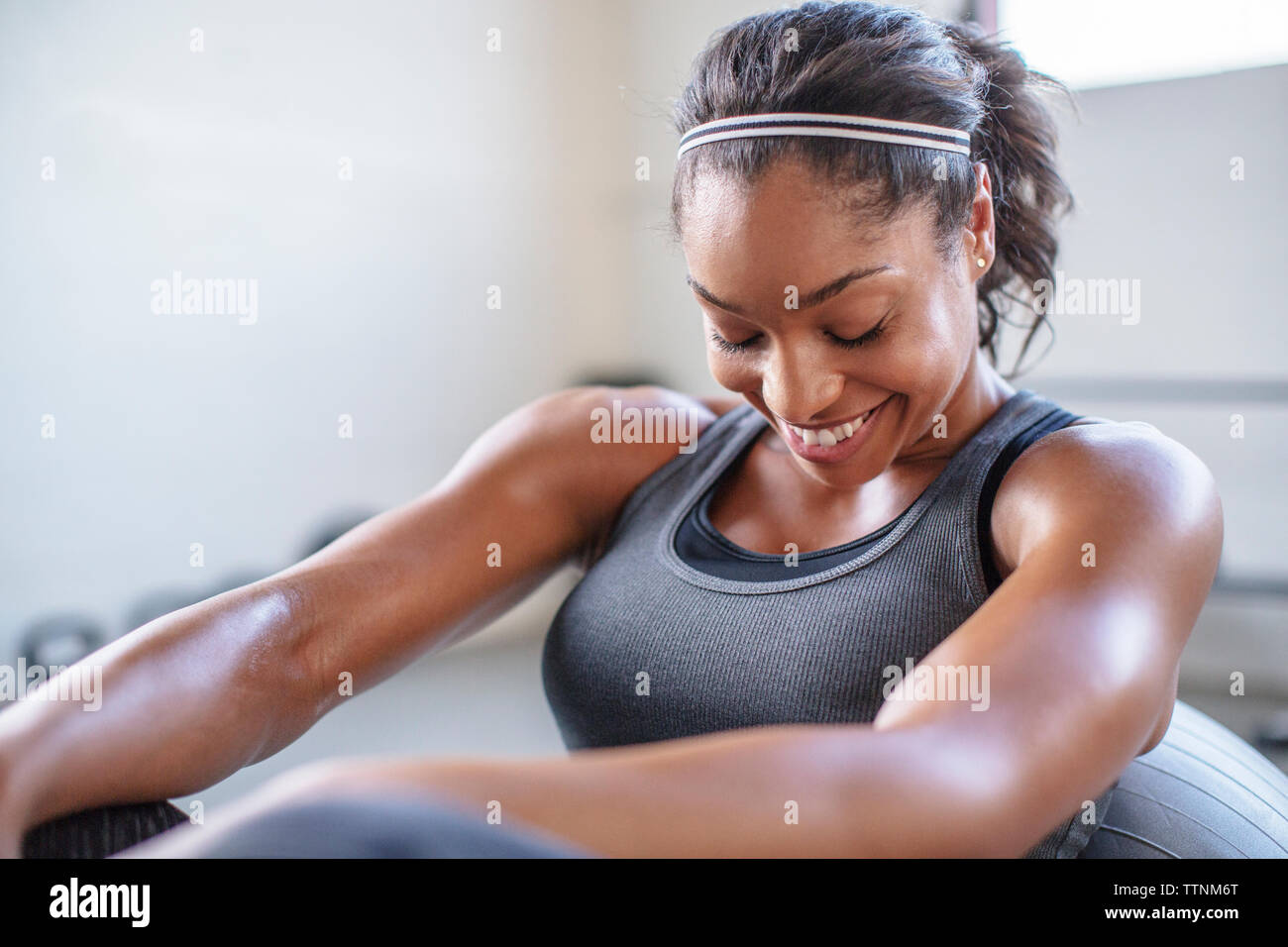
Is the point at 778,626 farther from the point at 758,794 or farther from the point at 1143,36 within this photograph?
the point at 1143,36

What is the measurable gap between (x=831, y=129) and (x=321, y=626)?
0.60 metres

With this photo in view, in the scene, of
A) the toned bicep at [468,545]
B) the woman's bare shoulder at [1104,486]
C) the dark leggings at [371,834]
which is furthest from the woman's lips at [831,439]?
the dark leggings at [371,834]

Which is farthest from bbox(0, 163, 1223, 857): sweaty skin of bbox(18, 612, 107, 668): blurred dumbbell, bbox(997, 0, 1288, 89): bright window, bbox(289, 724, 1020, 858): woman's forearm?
bbox(997, 0, 1288, 89): bright window

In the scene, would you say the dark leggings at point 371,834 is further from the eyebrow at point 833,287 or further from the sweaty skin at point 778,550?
the eyebrow at point 833,287

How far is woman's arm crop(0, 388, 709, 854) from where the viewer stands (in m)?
0.78

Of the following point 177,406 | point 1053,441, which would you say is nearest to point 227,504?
point 177,406

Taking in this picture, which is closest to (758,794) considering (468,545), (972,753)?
(972,753)

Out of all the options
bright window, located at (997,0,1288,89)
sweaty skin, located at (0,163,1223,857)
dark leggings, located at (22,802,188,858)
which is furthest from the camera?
bright window, located at (997,0,1288,89)

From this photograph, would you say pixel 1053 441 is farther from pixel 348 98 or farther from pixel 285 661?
pixel 348 98

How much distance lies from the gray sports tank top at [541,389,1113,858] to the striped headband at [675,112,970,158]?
25 cm

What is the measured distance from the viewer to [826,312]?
0.82 meters

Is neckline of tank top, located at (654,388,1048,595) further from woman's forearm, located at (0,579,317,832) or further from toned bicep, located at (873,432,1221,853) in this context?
woman's forearm, located at (0,579,317,832)

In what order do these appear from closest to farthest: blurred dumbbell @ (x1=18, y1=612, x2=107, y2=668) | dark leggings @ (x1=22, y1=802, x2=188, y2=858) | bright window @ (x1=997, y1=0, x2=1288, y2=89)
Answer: dark leggings @ (x1=22, y1=802, x2=188, y2=858) < blurred dumbbell @ (x1=18, y1=612, x2=107, y2=668) < bright window @ (x1=997, y1=0, x2=1288, y2=89)

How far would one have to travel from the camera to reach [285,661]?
0.91 metres
